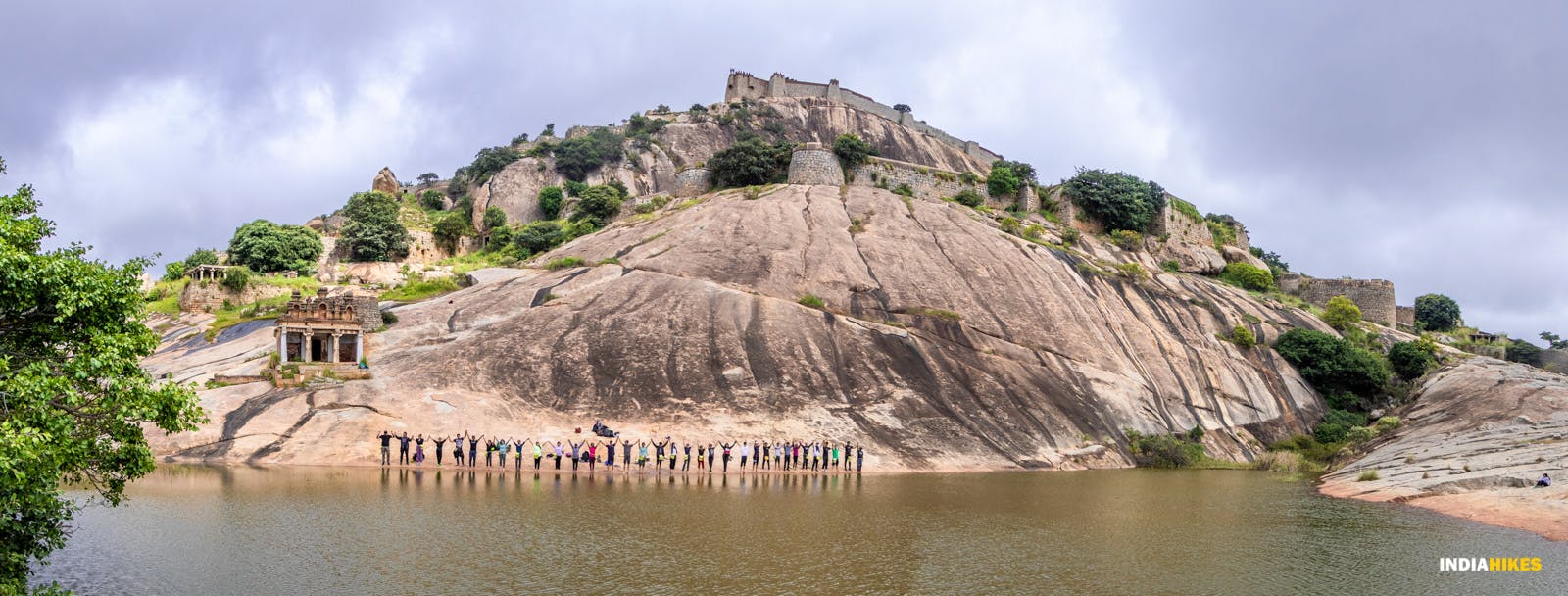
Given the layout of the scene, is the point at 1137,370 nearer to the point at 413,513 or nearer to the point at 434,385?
the point at 434,385

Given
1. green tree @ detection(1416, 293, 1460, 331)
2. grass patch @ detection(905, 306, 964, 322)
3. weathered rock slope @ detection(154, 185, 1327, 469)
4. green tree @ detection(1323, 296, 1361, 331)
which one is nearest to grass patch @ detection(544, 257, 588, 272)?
weathered rock slope @ detection(154, 185, 1327, 469)

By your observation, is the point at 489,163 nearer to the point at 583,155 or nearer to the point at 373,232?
the point at 583,155

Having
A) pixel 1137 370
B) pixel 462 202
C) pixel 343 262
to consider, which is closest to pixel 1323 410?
pixel 1137 370

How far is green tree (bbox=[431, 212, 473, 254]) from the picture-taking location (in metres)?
84.6

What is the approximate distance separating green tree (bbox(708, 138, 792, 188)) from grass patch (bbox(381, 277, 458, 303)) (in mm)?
25092

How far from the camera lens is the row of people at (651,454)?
35156 mm

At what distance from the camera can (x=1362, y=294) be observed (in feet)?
247

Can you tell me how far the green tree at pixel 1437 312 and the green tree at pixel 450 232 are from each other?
84079 mm

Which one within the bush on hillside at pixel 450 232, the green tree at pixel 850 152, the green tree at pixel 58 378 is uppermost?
the green tree at pixel 850 152

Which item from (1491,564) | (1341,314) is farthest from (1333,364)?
(1491,564)

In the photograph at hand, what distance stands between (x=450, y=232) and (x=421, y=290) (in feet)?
104

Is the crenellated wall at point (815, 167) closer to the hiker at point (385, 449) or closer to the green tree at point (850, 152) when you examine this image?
the green tree at point (850, 152)

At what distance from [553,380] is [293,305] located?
13.3 meters

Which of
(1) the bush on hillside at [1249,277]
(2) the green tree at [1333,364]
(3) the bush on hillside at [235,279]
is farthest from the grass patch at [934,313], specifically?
(3) the bush on hillside at [235,279]
